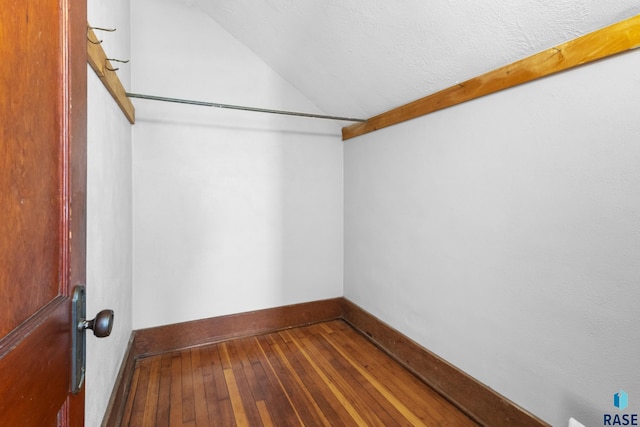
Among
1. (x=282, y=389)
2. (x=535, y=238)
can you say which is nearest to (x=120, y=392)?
(x=282, y=389)

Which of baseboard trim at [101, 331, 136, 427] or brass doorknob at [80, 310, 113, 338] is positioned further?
baseboard trim at [101, 331, 136, 427]

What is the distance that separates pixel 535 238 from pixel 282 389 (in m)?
1.83

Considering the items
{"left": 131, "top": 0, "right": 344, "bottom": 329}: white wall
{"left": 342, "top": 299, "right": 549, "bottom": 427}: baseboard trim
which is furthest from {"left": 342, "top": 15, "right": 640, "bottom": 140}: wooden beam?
{"left": 342, "top": 299, "right": 549, "bottom": 427}: baseboard trim

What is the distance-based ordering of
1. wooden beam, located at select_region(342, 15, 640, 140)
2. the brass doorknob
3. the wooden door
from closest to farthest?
1. the wooden door
2. the brass doorknob
3. wooden beam, located at select_region(342, 15, 640, 140)

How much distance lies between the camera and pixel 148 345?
2.41 metres

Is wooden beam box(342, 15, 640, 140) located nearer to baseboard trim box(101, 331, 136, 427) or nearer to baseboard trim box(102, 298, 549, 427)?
baseboard trim box(102, 298, 549, 427)

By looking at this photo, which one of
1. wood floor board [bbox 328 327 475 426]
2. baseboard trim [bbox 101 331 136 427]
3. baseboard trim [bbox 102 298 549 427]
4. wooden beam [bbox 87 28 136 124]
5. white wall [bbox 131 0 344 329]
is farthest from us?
white wall [bbox 131 0 344 329]

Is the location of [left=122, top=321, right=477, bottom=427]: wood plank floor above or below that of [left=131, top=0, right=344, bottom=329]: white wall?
below

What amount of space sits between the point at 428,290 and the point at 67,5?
7.31 ft

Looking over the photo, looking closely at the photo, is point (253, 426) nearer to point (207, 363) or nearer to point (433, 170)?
point (207, 363)

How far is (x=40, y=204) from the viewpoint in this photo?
1.75 ft

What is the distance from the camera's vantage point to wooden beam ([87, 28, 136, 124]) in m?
1.25

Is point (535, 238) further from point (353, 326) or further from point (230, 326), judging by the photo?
point (230, 326)

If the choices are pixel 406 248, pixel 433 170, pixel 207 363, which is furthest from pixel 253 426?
pixel 433 170
